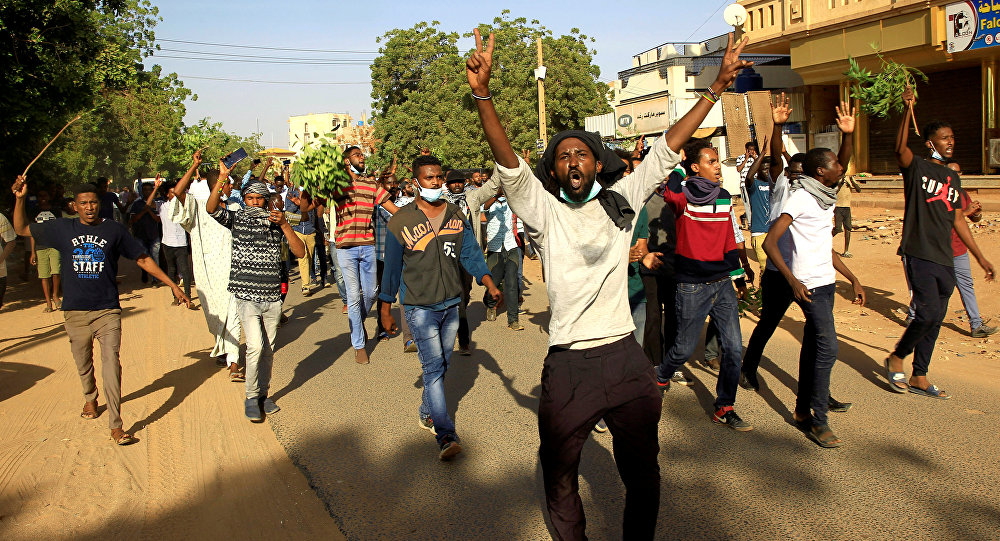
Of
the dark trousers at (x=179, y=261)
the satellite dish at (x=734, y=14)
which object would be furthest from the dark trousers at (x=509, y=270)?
the satellite dish at (x=734, y=14)

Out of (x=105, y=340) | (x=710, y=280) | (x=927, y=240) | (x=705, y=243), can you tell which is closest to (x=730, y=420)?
(x=710, y=280)

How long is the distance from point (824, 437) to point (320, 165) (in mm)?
5243

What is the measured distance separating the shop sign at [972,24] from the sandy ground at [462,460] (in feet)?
39.0

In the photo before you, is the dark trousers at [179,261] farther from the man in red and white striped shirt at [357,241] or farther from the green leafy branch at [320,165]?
the green leafy branch at [320,165]

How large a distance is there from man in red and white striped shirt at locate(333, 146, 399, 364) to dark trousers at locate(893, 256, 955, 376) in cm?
525

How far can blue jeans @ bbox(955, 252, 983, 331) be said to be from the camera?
7387mm

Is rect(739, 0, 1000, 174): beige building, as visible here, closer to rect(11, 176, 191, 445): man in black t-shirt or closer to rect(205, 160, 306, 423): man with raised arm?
rect(205, 160, 306, 423): man with raised arm

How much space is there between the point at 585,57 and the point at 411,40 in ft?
39.3

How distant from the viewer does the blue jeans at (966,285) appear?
7.39 metres

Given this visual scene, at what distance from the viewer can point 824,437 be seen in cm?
493

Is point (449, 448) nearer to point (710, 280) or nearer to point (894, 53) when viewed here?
point (710, 280)

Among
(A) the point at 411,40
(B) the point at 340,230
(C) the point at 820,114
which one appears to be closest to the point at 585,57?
(A) the point at 411,40

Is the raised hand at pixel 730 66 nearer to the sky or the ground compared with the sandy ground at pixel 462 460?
nearer to the sky

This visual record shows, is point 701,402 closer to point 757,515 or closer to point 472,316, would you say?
point 757,515
